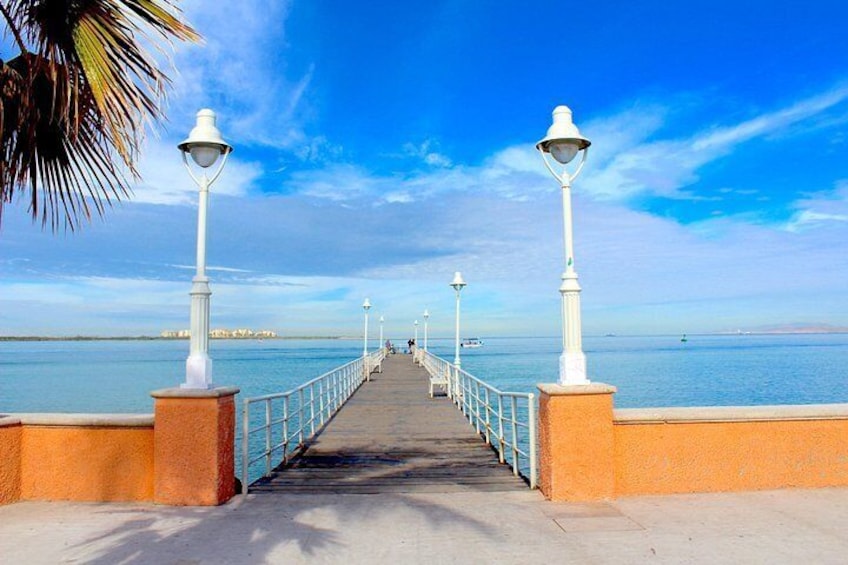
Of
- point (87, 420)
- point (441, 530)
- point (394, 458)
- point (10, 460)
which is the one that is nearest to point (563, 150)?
point (441, 530)

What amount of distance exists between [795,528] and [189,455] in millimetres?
5225

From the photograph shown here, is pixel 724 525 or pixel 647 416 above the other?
pixel 647 416

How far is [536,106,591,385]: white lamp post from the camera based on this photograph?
634 cm

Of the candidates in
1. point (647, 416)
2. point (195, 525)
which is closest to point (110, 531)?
point (195, 525)

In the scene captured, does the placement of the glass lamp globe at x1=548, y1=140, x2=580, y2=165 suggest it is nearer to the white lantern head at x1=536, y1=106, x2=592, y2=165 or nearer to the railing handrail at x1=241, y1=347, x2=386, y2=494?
the white lantern head at x1=536, y1=106, x2=592, y2=165

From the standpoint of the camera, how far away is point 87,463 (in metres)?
6.23

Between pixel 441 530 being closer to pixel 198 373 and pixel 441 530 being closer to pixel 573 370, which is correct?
pixel 573 370

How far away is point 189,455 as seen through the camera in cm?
604

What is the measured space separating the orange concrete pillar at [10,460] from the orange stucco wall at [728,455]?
18.7ft

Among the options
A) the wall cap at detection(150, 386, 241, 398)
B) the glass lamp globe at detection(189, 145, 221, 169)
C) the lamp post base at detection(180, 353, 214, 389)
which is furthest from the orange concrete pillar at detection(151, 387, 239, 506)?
the glass lamp globe at detection(189, 145, 221, 169)

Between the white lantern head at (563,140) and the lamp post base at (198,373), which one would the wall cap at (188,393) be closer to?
the lamp post base at (198,373)

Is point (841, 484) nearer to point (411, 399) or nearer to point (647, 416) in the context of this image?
point (647, 416)

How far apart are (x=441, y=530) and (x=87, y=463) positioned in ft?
11.5

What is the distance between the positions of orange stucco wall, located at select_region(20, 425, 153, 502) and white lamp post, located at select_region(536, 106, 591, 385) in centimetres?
414
